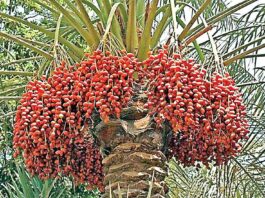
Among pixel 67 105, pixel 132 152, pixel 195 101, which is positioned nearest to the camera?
pixel 195 101

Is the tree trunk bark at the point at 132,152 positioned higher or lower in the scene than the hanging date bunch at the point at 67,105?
lower

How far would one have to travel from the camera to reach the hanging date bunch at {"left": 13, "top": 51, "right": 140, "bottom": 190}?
2.58m

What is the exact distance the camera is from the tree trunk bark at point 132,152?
9.10 ft

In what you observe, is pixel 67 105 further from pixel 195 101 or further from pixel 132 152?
pixel 195 101

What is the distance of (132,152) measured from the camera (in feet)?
9.22

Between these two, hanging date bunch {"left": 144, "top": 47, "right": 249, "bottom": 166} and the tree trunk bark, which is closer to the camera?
hanging date bunch {"left": 144, "top": 47, "right": 249, "bottom": 166}

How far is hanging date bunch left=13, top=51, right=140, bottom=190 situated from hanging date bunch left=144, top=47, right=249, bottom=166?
14cm

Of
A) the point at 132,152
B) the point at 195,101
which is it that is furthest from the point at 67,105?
the point at 195,101

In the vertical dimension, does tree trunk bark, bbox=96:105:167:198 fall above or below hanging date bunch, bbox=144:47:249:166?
below

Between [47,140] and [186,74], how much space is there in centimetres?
68

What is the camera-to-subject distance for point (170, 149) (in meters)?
3.08

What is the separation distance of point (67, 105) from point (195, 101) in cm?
57

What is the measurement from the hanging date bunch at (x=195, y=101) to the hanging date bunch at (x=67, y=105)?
0.14 meters

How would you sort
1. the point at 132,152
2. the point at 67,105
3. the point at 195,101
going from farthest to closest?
1. the point at 132,152
2. the point at 67,105
3. the point at 195,101
